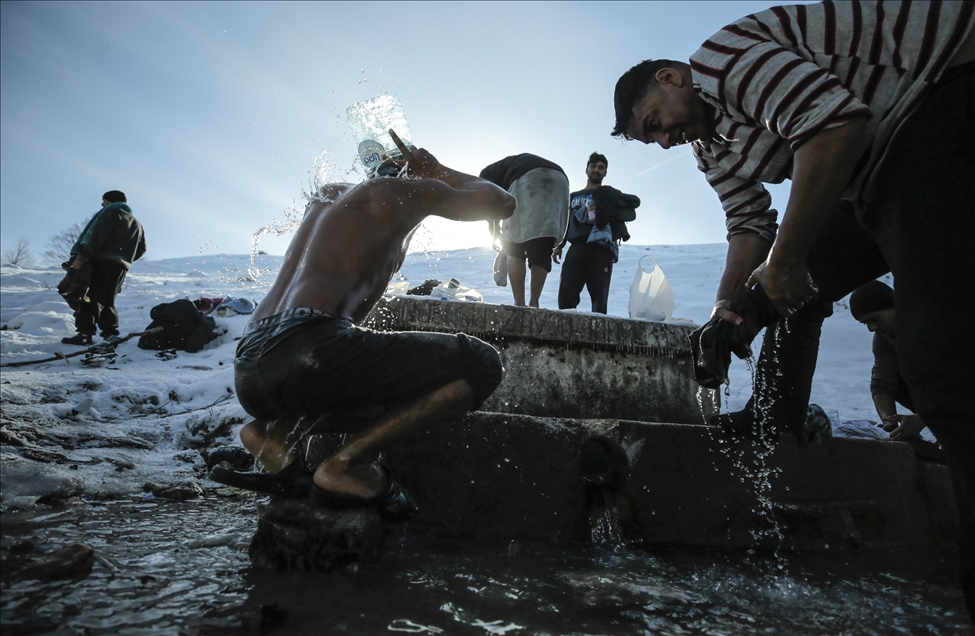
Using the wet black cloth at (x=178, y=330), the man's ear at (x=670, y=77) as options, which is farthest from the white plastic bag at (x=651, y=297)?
the wet black cloth at (x=178, y=330)

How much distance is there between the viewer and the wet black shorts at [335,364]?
182cm

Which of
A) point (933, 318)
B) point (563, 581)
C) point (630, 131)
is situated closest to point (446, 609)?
point (563, 581)

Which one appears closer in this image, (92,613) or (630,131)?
(92,613)

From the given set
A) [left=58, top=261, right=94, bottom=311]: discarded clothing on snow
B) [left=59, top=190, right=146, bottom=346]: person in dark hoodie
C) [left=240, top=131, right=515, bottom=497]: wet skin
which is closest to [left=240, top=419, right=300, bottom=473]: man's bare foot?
[left=240, top=131, right=515, bottom=497]: wet skin

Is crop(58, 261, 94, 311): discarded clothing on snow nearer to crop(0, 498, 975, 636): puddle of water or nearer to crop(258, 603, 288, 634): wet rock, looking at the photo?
crop(0, 498, 975, 636): puddle of water

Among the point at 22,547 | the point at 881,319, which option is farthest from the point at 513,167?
the point at 22,547

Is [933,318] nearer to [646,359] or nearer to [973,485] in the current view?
[973,485]

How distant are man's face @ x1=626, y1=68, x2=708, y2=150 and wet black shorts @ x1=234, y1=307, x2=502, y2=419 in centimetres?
97

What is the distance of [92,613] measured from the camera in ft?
4.09

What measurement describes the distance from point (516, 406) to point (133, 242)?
5832mm

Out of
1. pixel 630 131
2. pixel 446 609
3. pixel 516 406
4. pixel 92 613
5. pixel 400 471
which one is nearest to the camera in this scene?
Result: pixel 92 613

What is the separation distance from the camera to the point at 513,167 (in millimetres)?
4867

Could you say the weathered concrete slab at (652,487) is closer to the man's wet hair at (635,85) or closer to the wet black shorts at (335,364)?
the wet black shorts at (335,364)

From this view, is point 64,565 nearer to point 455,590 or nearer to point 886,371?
point 455,590
